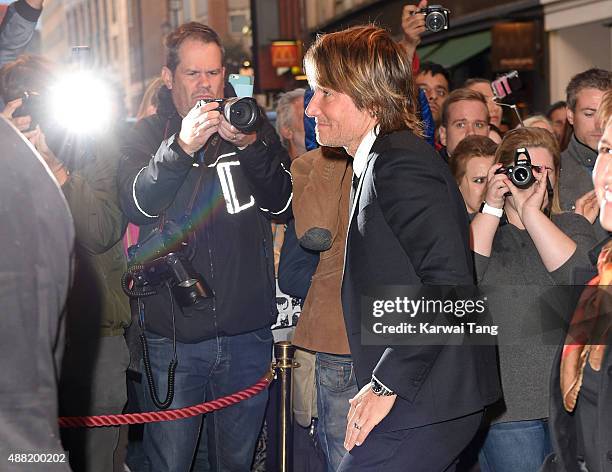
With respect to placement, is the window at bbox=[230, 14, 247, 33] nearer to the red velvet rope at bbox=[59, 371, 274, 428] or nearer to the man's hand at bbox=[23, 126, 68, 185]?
the man's hand at bbox=[23, 126, 68, 185]

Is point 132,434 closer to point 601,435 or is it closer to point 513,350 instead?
point 513,350

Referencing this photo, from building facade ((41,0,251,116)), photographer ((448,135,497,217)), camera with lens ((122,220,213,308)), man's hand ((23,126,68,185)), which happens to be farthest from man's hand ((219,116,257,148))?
building facade ((41,0,251,116))

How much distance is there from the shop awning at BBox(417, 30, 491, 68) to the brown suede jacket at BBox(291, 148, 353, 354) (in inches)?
551

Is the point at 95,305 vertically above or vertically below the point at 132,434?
above

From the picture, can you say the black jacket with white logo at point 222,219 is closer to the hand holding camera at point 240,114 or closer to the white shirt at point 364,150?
the hand holding camera at point 240,114

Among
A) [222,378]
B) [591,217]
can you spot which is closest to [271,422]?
[222,378]

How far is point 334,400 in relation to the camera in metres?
4.15

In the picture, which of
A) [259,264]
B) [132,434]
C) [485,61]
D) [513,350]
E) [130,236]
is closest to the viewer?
[513,350]

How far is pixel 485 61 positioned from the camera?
18.5 m

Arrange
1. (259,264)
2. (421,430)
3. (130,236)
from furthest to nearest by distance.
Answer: (130,236) < (259,264) < (421,430)

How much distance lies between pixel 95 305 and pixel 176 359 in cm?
40

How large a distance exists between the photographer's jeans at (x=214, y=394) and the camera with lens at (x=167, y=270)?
0.22m

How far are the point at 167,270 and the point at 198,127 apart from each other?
1.98ft

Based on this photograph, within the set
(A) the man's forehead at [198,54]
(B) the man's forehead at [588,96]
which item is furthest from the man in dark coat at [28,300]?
(B) the man's forehead at [588,96]
